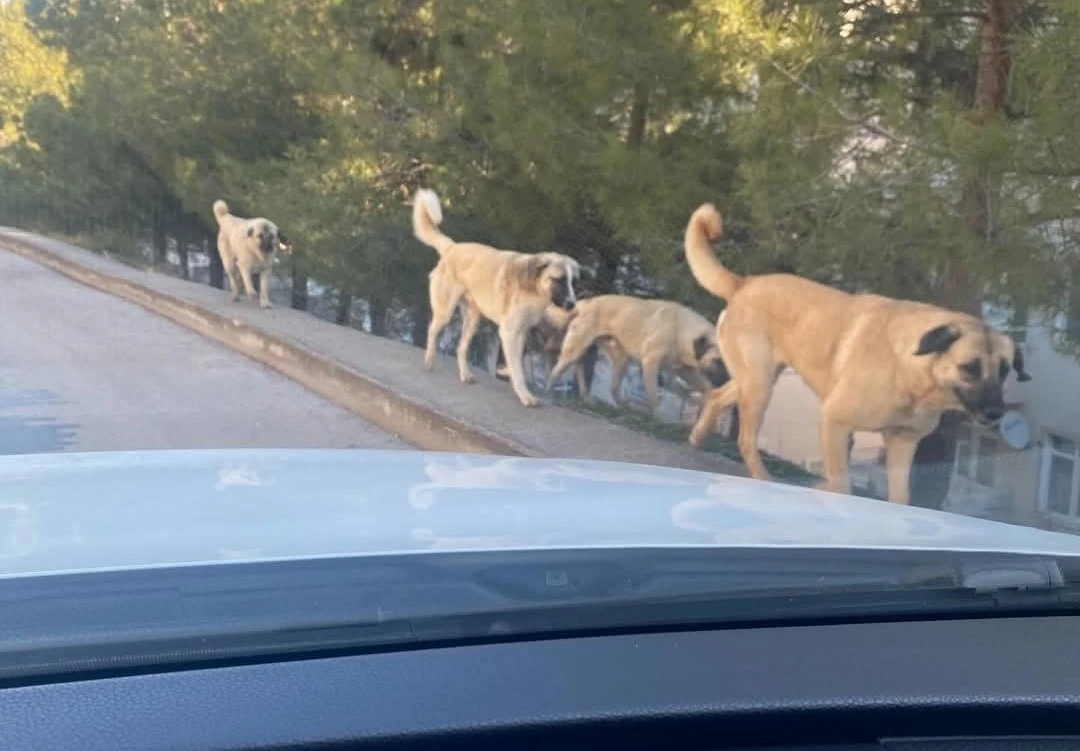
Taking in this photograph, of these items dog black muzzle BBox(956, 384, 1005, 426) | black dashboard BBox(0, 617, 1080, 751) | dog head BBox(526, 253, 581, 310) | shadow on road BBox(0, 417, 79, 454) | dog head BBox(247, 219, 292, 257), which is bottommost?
shadow on road BBox(0, 417, 79, 454)

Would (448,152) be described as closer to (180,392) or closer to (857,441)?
(180,392)

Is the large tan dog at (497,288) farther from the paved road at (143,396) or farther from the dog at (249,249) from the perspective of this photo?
the dog at (249,249)

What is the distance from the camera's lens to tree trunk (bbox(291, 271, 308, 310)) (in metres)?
18.8

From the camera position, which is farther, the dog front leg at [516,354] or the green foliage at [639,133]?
the dog front leg at [516,354]

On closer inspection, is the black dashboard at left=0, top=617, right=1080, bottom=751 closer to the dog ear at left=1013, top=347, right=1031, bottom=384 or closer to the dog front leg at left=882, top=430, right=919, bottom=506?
the dog ear at left=1013, top=347, right=1031, bottom=384

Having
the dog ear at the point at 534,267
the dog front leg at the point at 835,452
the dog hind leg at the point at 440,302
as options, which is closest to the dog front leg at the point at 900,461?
the dog front leg at the point at 835,452

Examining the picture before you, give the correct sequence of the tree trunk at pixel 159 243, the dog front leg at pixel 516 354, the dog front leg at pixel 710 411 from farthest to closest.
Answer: the tree trunk at pixel 159 243 < the dog front leg at pixel 516 354 < the dog front leg at pixel 710 411

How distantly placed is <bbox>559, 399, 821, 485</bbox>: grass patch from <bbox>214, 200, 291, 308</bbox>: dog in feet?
20.7

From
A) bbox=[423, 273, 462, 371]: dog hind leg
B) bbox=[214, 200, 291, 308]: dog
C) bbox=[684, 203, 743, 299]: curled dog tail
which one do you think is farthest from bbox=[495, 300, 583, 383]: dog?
bbox=[214, 200, 291, 308]: dog

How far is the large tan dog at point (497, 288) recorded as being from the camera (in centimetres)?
984

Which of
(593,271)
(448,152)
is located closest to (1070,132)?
(593,271)

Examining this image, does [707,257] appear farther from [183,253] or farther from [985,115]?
[183,253]

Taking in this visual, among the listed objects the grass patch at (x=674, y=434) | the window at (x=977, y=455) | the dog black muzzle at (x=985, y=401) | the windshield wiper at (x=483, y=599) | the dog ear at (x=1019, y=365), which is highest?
the dog ear at (x=1019, y=365)

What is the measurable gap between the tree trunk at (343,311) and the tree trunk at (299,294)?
497 millimetres
